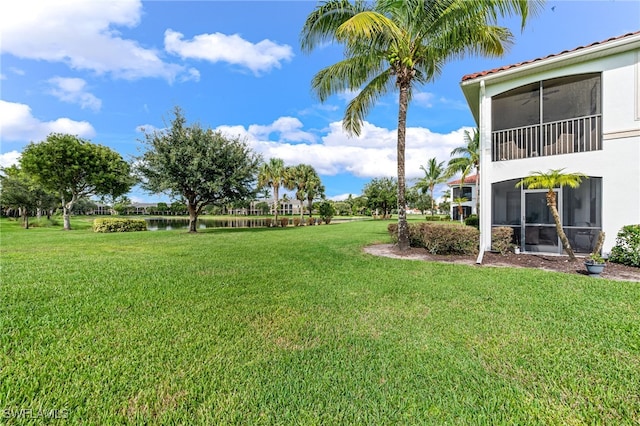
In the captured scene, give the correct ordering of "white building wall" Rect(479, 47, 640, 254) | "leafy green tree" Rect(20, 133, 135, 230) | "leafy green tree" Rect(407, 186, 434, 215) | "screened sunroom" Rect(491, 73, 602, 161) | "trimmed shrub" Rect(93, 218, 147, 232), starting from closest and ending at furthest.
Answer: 1. "white building wall" Rect(479, 47, 640, 254)
2. "screened sunroom" Rect(491, 73, 602, 161)
3. "trimmed shrub" Rect(93, 218, 147, 232)
4. "leafy green tree" Rect(20, 133, 135, 230)
5. "leafy green tree" Rect(407, 186, 434, 215)

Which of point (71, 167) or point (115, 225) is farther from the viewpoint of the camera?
point (71, 167)

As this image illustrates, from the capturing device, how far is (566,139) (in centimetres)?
A: 894

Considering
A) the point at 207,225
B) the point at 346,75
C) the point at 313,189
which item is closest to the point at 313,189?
the point at 313,189

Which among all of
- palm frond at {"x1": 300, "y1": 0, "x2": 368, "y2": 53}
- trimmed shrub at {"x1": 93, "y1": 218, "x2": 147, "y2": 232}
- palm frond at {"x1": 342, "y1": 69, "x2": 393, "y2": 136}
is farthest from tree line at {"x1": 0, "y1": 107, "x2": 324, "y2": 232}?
palm frond at {"x1": 300, "y1": 0, "x2": 368, "y2": 53}

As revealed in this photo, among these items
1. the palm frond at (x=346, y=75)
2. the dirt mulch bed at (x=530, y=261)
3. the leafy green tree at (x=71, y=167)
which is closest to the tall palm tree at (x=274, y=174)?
the leafy green tree at (x=71, y=167)

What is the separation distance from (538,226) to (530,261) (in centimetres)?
213

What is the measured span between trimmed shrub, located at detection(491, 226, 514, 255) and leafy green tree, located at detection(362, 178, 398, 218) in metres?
35.2

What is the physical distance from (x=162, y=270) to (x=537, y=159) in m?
11.5

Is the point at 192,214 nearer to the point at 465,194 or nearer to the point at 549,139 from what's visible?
the point at 549,139

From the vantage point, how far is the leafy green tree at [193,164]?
1631 centimetres

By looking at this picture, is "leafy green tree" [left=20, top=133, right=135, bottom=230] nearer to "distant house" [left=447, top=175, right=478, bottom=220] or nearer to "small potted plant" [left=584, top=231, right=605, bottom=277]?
"small potted plant" [left=584, top=231, right=605, bottom=277]

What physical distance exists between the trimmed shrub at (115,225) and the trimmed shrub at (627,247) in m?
25.4

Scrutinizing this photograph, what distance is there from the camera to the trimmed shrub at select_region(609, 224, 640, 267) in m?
7.01

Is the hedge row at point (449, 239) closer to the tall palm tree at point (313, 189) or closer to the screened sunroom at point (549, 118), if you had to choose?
the screened sunroom at point (549, 118)
